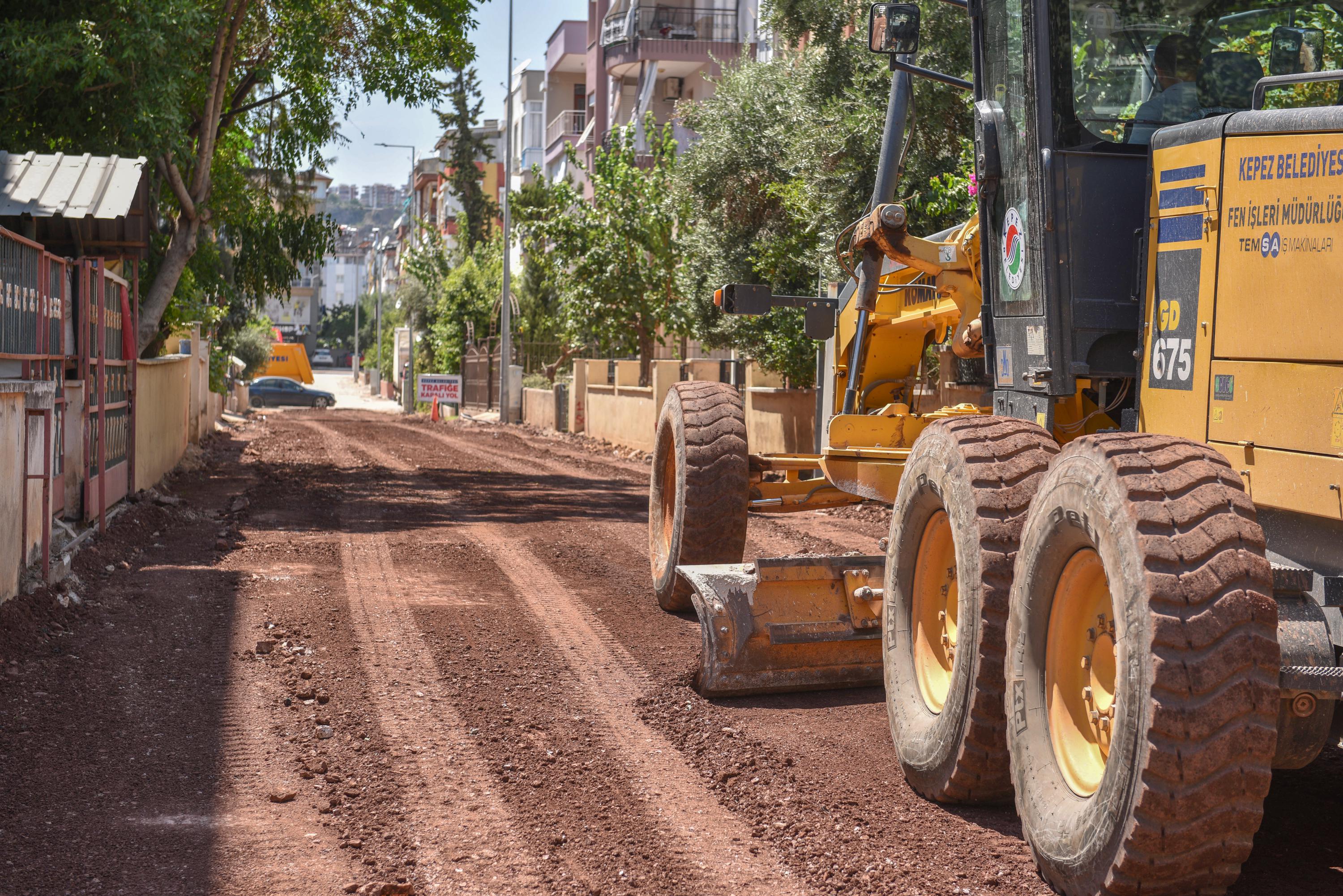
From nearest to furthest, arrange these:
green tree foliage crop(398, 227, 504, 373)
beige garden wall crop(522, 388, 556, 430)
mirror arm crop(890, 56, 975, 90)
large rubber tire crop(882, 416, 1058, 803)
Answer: large rubber tire crop(882, 416, 1058, 803), mirror arm crop(890, 56, 975, 90), beige garden wall crop(522, 388, 556, 430), green tree foliage crop(398, 227, 504, 373)

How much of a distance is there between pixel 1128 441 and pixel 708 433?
456 centimetres

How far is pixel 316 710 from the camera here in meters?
6.38

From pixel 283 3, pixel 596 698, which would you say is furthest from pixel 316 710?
pixel 283 3

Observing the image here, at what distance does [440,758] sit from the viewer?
5613 millimetres

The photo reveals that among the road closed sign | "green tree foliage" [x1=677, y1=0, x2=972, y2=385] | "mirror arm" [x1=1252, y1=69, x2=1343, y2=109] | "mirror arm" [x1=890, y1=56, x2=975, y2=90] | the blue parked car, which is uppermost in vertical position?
"green tree foliage" [x1=677, y1=0, x2=972, y2=385]

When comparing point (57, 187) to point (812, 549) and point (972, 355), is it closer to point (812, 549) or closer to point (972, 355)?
point (812, 549)

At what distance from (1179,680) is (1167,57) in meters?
2.67

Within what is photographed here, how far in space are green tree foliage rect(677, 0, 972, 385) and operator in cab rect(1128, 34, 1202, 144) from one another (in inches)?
262

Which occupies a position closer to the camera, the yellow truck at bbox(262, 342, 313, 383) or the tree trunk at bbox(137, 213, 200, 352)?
the tree trunk at bbox(137, 213, 200, 352)

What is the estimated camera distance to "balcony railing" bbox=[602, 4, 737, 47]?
130ft

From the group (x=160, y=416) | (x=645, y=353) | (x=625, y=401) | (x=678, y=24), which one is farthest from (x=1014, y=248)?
(x=678, y=24)

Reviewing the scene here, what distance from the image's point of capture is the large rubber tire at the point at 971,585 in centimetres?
456

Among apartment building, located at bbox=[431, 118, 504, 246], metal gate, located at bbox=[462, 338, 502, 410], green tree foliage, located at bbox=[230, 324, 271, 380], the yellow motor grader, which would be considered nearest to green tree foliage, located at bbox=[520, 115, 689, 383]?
metal gate, located at bbox=[462, 338, 502, 410]

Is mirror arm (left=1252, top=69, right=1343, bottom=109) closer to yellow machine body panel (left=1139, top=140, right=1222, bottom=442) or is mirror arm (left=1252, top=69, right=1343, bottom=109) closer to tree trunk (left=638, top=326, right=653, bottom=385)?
yellow machine body panel (left=1139, top=140, right=1222, bottom=442)
